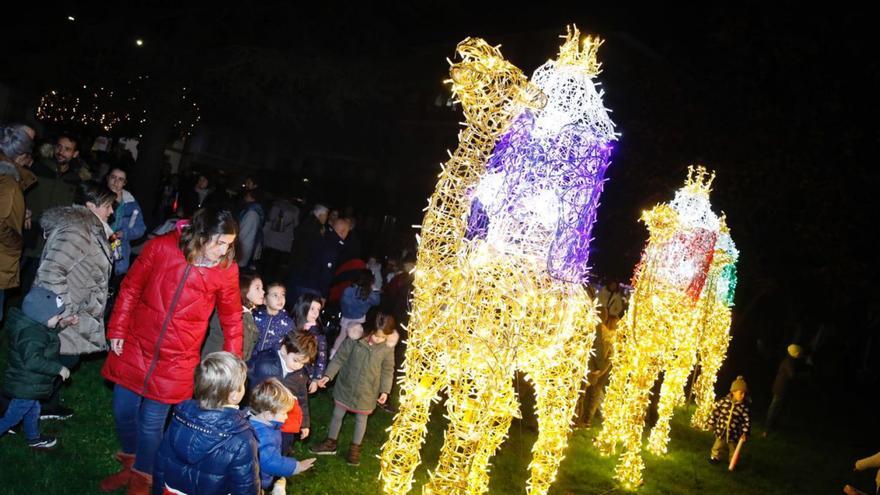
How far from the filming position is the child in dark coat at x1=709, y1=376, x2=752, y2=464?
8.36m

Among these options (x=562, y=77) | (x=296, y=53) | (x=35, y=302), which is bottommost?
(x=35, y=302)

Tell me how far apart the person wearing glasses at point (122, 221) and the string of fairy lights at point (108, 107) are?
5.35m

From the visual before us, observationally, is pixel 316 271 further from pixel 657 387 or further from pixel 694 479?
pixel 657 387

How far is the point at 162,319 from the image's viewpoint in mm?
3801

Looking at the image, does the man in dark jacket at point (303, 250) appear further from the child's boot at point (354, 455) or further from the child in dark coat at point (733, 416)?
the child in dark coat at point (733, 416)

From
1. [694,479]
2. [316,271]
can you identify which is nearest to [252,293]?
[316,271]

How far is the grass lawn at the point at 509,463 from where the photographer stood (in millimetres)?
4152

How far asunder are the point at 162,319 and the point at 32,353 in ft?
3.17

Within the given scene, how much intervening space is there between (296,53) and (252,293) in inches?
281

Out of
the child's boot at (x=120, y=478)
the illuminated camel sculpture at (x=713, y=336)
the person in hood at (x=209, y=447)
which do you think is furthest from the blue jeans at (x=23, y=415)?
the illuminated camel sculpture at (x=713, y=336)

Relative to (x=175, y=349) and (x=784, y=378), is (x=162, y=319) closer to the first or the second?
(x=175, y=349)

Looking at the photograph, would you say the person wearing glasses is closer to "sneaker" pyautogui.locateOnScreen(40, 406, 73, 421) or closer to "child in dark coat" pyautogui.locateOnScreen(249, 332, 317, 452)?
"sneaker" pyautogui.locateOnScreen(40, 406, 73, 421)

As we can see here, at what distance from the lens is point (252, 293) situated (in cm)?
493

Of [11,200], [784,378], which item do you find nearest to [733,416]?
[784,378]
